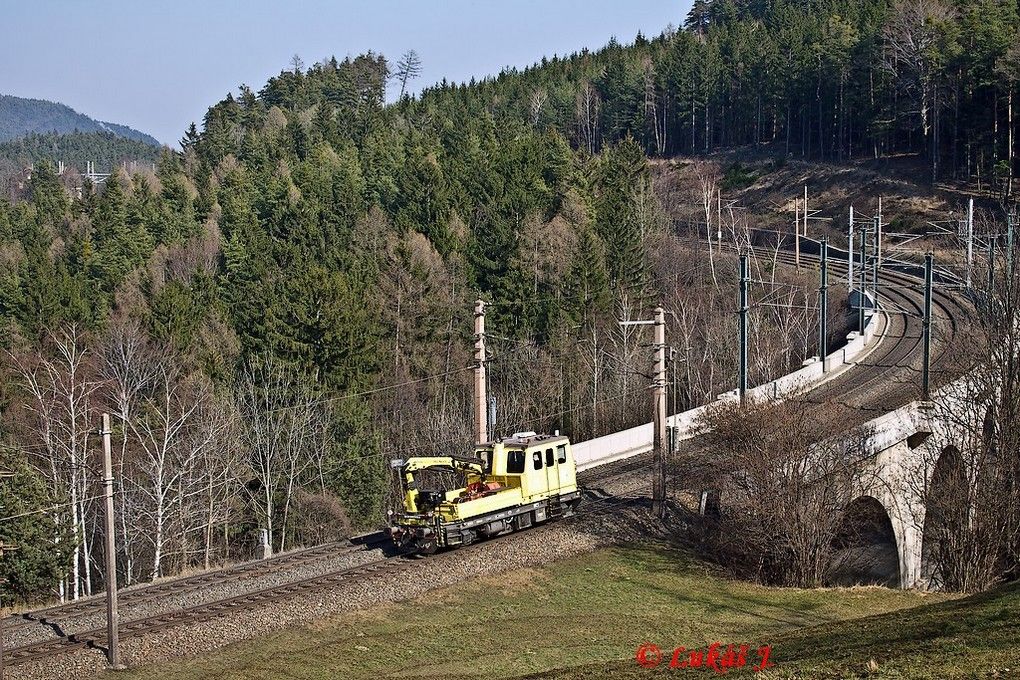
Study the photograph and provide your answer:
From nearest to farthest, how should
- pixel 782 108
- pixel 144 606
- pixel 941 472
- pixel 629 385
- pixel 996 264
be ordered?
pixel 144 606 → pixel 941 472 → pixel 996 264 → pixel 629 385 → pixel 782 108

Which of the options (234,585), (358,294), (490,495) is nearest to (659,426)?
(490,495)

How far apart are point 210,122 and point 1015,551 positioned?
11878cm

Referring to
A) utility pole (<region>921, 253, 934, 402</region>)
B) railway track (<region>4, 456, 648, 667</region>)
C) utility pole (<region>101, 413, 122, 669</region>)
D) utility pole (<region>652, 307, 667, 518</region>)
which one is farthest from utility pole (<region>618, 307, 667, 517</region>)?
utility pole (<region>921, 253, 934, 402</region>)

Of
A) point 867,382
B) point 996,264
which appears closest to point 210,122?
point 867,382

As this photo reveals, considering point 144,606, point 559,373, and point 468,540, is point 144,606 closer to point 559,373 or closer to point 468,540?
point 468,540

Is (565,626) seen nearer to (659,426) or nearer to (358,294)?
(659,426)

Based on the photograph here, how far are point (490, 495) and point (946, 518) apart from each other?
567 inches

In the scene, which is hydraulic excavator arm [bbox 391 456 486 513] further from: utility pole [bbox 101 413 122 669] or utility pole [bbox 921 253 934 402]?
utility pole [bbox 921 253 934 402]

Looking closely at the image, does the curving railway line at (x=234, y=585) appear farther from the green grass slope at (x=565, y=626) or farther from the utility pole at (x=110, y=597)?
the green grass slope at (x=565, y=626)

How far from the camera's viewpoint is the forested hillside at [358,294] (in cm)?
4950

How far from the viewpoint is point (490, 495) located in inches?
1163

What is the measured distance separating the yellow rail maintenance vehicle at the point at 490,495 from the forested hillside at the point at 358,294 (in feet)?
40.8

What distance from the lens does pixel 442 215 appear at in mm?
76375

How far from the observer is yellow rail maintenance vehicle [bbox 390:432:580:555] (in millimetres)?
28359
